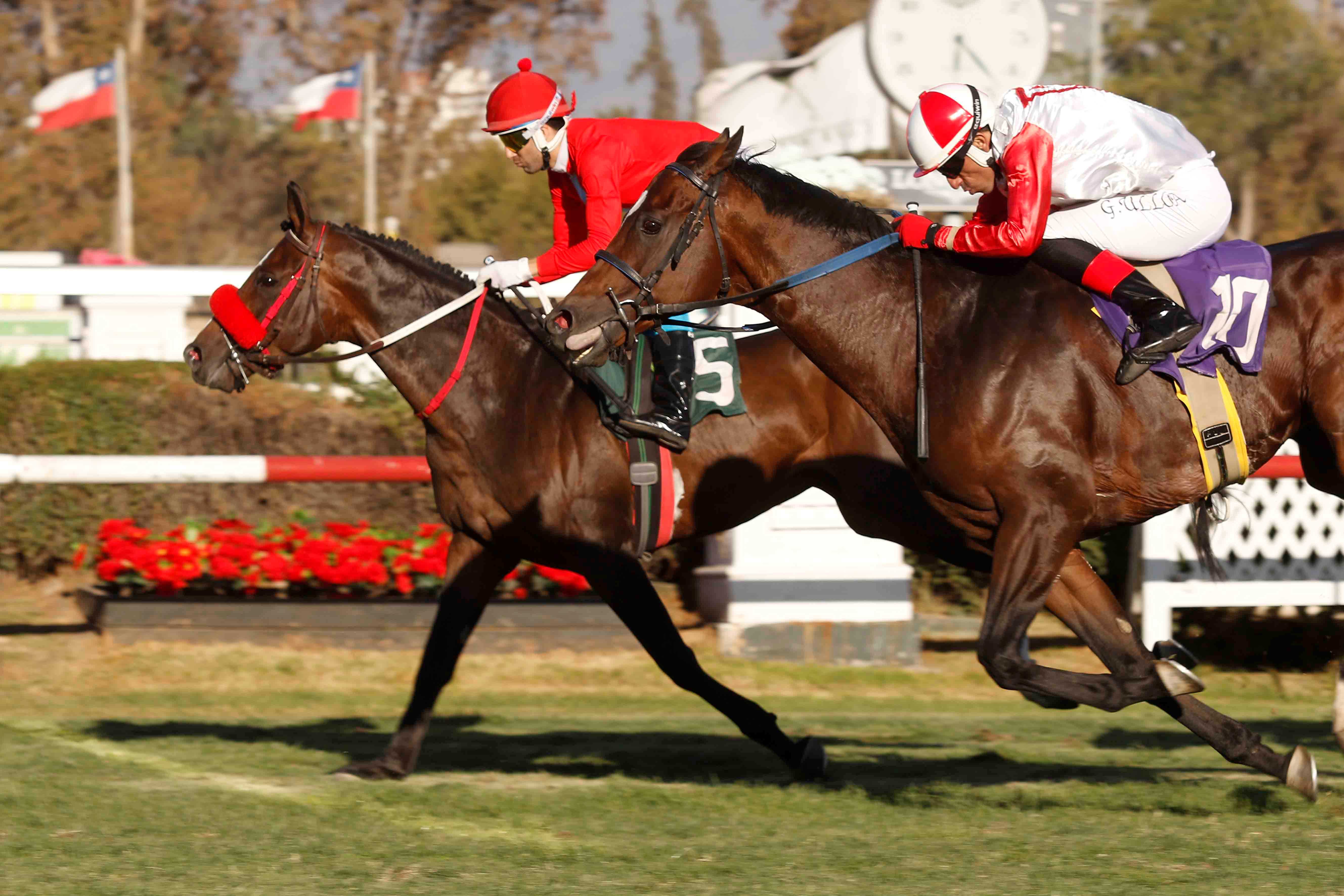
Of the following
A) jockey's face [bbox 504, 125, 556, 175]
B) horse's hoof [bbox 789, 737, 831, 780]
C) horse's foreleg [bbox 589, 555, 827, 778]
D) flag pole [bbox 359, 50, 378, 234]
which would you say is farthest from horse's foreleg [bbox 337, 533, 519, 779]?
flag pole [bbox 359, 50, 378, 234]

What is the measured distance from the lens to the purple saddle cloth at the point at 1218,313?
442cm

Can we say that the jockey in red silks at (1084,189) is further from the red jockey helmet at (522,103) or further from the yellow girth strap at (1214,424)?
the red jockey helmet at (522,103)

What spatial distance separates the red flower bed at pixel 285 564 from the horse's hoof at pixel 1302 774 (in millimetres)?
3656

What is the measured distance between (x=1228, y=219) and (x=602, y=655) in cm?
407

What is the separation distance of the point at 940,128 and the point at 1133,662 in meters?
1.67

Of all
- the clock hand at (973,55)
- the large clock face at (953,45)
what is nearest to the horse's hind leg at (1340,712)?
the large clock face at (953,45)

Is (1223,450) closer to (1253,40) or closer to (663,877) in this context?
(663,877)

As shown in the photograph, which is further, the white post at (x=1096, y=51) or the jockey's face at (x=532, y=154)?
the white post at (x=1096, y=51)

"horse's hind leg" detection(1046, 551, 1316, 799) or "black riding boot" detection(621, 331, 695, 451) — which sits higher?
"black riding boot" detection(621, 331, 695, 451)

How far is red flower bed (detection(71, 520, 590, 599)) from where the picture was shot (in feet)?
24.8

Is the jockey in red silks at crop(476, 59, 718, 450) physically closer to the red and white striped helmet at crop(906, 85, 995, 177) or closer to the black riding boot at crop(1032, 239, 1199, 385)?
the red and white striped helmet at crop(906, 85, 995, 177)

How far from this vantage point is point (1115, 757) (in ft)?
19.3

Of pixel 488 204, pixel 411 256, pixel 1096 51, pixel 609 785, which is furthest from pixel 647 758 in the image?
pixel 488 204

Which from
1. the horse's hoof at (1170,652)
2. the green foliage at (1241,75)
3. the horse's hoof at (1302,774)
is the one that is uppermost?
the green foliage at (1241,75)
